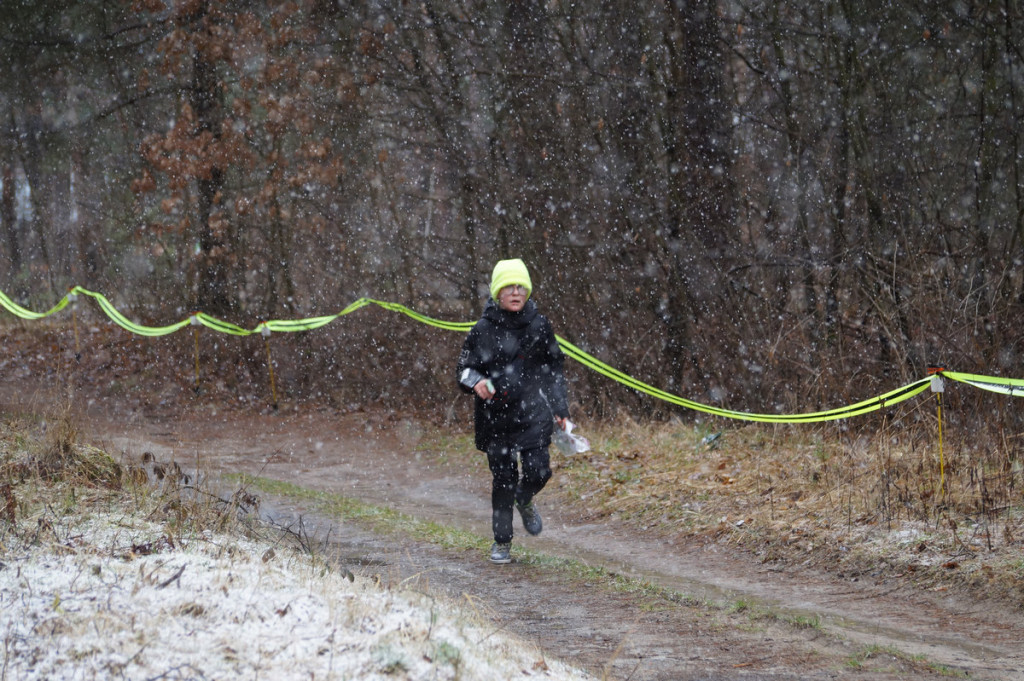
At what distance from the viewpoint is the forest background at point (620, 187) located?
11.3 metres

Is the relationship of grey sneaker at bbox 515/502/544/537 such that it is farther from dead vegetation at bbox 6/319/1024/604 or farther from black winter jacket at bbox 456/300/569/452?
dead vegetation at bbox 6/319/1024/604

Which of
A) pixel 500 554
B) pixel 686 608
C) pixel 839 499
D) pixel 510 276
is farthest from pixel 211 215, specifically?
pixel 686 608

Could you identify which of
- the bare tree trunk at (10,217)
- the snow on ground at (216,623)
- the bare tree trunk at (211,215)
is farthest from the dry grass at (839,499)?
Result: the bare tree trunk at (10,217)

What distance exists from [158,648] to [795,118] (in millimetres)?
11211

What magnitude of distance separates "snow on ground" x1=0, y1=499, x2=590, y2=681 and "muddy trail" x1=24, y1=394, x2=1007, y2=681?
1.40 ft

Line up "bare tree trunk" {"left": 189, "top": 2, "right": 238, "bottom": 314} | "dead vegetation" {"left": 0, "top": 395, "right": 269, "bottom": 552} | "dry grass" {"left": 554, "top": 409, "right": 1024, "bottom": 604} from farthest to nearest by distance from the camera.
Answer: "bare tree trunk" {"left": 189, "top": 2, "right": 238, "bottom": 314} → "dry grass" {"left": 554, "top": 409, "right": 1024, "bottom": 604} → "dead vegetation" {"left": 0, "top": 395, "right": 269, "bottom": 552}

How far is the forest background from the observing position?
11.3m

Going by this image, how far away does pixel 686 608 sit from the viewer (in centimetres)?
624

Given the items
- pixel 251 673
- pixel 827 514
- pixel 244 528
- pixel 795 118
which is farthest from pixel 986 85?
pixel 251 673

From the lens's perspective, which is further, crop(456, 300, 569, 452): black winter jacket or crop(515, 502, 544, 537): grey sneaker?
crop(515, 502, 544, 537): grey sneaker

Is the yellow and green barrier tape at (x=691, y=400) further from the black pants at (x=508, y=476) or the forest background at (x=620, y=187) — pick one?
the black pants at (x=508, y=476)

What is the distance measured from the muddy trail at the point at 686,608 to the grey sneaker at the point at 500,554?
8 centimetres

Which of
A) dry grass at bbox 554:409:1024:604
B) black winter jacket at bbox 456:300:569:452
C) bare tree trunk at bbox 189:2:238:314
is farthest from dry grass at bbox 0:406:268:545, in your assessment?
bare tree trunk at bbox 189:2:238:314

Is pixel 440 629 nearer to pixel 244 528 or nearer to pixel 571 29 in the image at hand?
pixel 244 528
